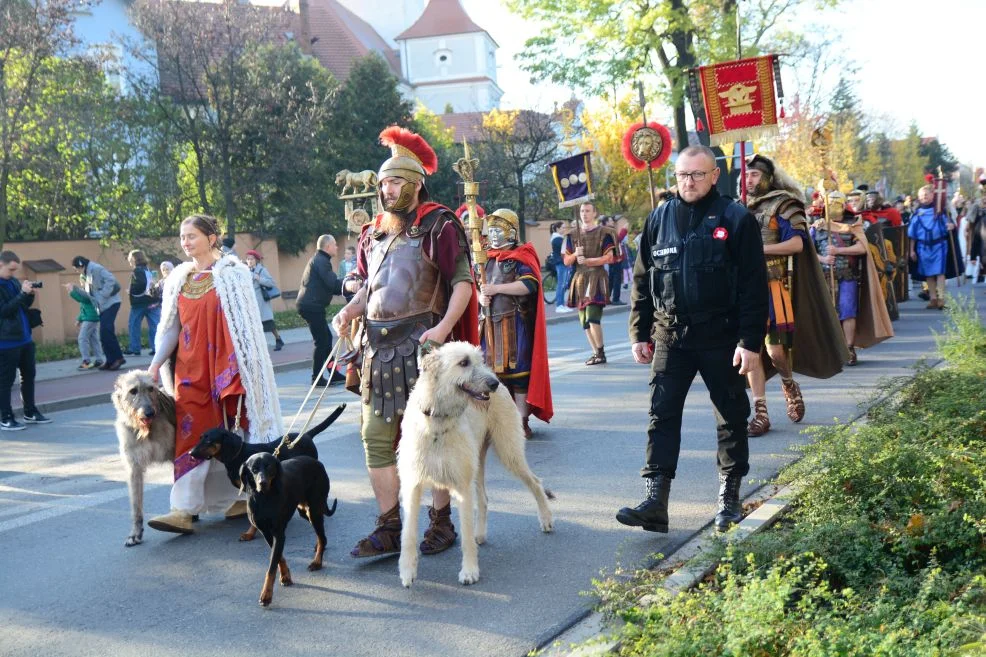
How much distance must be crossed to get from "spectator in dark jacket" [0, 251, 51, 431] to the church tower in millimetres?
81214

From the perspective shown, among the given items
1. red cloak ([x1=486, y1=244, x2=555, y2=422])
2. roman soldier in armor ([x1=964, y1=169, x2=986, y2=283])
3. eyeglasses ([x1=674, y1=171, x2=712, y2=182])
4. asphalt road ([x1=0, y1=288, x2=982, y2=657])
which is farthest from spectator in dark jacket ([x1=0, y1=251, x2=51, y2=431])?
roman soldier in armor ([x1=964, y1=169, x2=986, y2=283])

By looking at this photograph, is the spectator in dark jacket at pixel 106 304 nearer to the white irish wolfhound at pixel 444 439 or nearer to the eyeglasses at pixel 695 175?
the white irish wolfhound at pixel 444 439

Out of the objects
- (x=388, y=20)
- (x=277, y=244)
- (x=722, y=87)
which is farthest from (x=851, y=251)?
(x=388, y=20)

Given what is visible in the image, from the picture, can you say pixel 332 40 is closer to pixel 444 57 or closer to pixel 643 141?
pixel 444 57

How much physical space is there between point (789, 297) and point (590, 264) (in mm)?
5003

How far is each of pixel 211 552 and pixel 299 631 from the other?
155cm

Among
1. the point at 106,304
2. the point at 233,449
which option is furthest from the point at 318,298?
the point at 233,449

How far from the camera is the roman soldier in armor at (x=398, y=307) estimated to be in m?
5.13

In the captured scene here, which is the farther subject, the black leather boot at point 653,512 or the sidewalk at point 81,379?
the sidewalk at point 81,379

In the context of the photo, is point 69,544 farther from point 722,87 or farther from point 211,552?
Answer: point 722,87

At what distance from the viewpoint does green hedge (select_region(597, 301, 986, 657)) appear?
322 cm

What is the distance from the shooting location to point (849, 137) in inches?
2057

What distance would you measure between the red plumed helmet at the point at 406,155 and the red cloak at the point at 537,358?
2553mm

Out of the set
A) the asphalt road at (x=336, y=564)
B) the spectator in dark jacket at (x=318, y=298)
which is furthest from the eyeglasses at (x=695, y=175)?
the spectator in dark jacket at (x=318, y=298)
